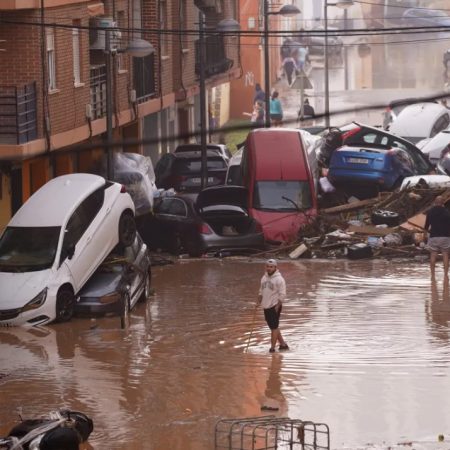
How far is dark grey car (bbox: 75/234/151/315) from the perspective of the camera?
23391 mm

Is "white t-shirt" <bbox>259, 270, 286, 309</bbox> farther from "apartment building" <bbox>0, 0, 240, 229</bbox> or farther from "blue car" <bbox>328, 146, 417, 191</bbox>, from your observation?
"blue car" <bbox>328, 146, 417, 191</bbox>

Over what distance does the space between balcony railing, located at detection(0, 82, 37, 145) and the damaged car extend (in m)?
3.13

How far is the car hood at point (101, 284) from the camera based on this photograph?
927 inches

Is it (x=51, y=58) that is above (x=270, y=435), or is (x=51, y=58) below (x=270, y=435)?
above

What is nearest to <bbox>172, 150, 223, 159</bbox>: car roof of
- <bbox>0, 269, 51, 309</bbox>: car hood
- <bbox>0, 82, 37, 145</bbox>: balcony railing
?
<bbox>0, 82, 37, 145</bbox>: balcony railing

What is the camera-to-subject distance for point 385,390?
18.3 m

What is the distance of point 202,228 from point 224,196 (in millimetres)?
2518

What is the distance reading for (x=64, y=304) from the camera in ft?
75.8

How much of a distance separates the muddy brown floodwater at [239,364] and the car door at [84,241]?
2.74 feet

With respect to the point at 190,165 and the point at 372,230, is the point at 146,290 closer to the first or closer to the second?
the point at 372,230

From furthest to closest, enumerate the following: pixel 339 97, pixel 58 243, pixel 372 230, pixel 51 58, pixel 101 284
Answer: pixel 339 97, pixel 51 58, pixel 372 230, pixel 101 284, pixel 58 243

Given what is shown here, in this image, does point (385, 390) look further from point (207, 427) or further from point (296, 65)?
point (296, 65)

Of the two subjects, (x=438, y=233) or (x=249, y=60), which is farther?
(x=249, y=60)

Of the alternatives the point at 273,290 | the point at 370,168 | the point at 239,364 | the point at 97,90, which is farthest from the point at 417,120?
the point at 239,364
